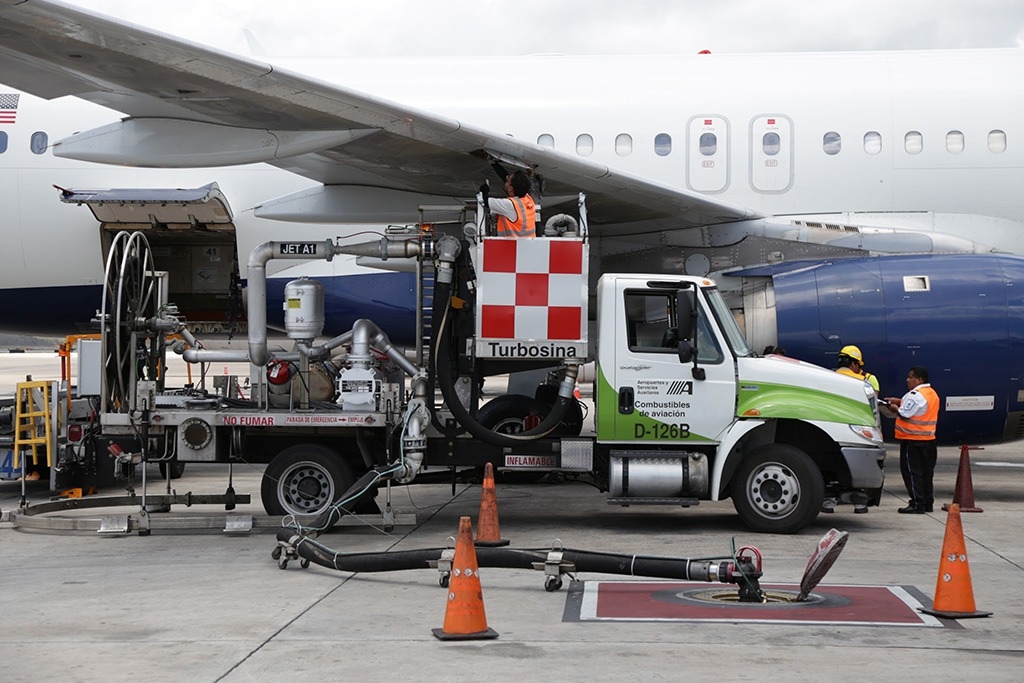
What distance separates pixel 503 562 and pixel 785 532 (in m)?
3.42

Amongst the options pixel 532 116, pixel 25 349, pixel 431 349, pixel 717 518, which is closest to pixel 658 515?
pixel 717 518

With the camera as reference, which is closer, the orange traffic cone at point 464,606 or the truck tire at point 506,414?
the orange traffic cone at point 464,606

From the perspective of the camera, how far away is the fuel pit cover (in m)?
7.64

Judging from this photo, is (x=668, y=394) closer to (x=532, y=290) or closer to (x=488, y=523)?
(x=532, y=290)

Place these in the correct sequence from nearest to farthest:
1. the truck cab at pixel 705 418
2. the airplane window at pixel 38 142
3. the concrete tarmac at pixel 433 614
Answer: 1. the concrete tarmac at pixel 433 614
2. the truck cab at pixel 705 418
3. the airplane window at pixel 38 142

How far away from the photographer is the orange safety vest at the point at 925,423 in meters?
12.2

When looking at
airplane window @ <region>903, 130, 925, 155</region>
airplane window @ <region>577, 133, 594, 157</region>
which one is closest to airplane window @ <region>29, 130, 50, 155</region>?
airplane window @ <region>577, 133, 594, 157</region>

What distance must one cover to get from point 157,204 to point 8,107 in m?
2.60

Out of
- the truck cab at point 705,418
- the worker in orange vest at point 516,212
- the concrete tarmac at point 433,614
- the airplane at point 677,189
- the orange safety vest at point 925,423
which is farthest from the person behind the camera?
the airplane at point 677,189

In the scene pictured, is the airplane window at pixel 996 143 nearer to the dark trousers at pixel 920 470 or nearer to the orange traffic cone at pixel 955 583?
the dark trousers at pixel 920 470

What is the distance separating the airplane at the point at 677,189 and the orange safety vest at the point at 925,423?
506 mm

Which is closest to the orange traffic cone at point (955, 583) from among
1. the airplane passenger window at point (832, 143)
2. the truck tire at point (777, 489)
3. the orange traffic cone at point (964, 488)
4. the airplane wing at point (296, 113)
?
the truck tire at point (777, 489)

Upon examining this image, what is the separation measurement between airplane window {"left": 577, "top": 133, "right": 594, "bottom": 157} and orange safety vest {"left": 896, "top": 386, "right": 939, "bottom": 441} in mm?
5059

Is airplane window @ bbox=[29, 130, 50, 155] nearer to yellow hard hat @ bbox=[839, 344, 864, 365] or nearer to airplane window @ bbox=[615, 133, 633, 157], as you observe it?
airplane window @ bbox=[615, 133, 633, 157]
